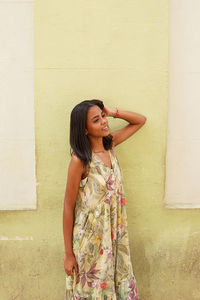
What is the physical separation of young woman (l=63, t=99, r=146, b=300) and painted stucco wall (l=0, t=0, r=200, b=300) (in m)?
0.34

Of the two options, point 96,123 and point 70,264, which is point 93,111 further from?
point 70,264

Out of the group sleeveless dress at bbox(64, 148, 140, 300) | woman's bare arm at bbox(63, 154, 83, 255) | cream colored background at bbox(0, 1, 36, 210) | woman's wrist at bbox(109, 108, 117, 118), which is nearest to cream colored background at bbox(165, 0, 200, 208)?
woman's wrist at bbox(109, 108, 117, 118)

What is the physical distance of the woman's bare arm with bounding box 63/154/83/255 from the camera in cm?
221

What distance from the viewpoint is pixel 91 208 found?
230cm

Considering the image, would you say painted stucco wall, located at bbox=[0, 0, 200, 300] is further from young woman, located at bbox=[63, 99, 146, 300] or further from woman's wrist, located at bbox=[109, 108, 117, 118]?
young woman, located at bbox=[63, 99, 146, 300]

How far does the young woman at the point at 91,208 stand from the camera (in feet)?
7.35

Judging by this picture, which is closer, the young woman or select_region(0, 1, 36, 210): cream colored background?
the young woman

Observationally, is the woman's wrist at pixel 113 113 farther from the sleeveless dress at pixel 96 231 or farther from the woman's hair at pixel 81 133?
the sleeveless dress at pixel 96 231

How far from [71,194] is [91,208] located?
0.60 feet

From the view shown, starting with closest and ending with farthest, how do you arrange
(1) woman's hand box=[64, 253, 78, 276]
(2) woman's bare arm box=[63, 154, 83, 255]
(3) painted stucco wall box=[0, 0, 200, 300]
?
1. (2) woman's bare arm box=[63, 154, 83, 255]
2. (1) woman's hand box=[64, 253, 78, 276]
3. (3) painted stucco wall box=[0, 0, 200, 300]

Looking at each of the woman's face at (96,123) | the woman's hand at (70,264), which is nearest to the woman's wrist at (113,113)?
the woman's face at (96,123)

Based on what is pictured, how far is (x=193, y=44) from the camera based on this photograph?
2664 mm

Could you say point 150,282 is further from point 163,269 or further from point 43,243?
point 43,243

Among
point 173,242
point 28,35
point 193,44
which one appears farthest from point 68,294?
point 193,44
